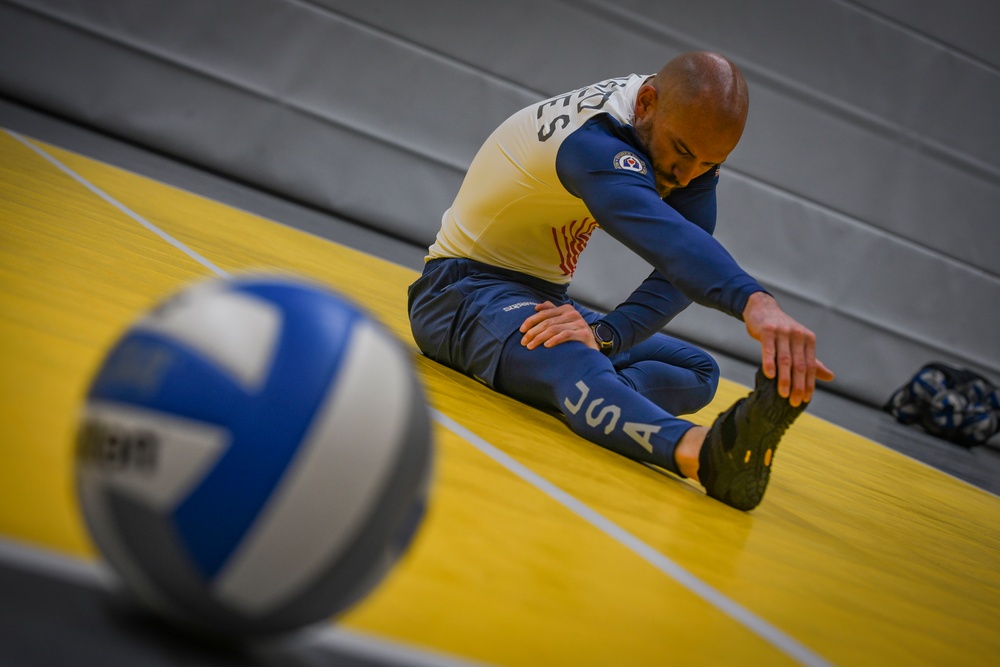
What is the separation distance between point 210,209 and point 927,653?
172 inches

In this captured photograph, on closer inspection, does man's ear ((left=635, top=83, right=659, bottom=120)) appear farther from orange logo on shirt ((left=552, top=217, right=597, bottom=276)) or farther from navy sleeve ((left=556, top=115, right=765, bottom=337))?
orange logo on shirt ((left=552, top=217, right=597, bottom=276))

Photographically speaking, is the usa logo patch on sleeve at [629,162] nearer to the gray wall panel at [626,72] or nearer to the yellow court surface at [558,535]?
the yellow court surface at [558,535]

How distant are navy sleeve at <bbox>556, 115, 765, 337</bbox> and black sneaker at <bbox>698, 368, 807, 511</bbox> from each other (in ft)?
0.74

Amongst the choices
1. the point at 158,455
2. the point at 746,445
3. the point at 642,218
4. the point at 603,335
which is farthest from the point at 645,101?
the point at 158,455

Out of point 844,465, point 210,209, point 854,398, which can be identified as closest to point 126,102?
point 210,209

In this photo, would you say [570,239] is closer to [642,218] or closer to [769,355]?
[642,218]

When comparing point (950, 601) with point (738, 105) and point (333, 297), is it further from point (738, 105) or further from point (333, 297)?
point (333, 297)

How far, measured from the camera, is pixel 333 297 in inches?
40.5

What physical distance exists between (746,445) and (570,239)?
0.98 meters

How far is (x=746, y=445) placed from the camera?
215 centimetres

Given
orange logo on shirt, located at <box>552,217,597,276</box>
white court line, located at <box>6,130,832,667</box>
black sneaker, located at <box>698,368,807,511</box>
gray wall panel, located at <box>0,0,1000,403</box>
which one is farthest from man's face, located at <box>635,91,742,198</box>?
gray wall panel, located at <box>0,0,1000,403</box>

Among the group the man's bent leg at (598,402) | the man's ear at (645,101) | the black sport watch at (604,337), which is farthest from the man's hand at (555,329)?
the man's ear at (645,101)

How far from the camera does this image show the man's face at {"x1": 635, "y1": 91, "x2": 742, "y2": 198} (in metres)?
2.47

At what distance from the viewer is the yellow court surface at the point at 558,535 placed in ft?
3.70
